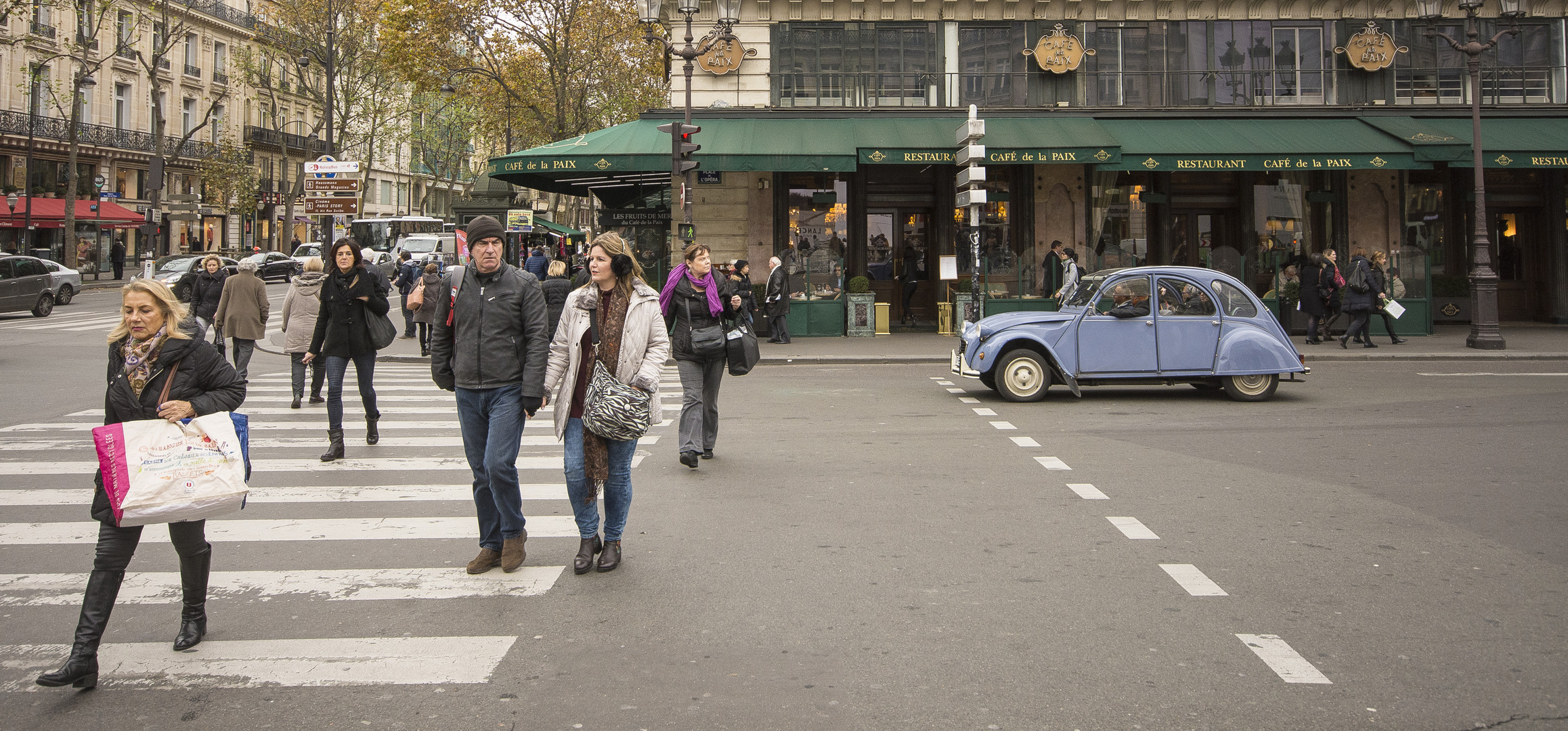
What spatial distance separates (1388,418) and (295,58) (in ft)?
151

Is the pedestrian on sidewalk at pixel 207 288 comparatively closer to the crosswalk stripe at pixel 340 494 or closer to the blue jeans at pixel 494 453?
the crosswalk stripe at pixel 340 494

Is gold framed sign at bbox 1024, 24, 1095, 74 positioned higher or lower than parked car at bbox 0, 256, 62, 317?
higher

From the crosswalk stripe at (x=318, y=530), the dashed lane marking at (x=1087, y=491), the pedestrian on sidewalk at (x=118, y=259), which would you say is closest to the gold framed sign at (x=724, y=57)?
the dashed lane marking at (x=1087, y=491)

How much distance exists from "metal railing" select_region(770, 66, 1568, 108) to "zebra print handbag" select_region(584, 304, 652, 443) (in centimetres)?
1939

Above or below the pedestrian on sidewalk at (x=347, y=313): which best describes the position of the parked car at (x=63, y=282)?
above

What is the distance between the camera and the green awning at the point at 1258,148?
22422mm

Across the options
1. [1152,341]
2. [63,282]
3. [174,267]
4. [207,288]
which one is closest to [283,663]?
[1152,341]

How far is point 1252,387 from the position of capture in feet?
43.8

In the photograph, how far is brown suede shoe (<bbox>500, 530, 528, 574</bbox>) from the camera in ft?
19.8

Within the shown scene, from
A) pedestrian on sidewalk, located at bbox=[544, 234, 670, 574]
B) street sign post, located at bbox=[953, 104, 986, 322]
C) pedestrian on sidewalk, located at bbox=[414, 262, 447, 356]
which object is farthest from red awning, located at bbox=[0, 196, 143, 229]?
pedestrian on sidewalk, located at bbox=[544, 234, 670, 574]

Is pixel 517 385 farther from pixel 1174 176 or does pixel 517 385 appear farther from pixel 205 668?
pixel 1174 176

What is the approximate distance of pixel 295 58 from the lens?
47.6 metres

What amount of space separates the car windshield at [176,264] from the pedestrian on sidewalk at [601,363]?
112ft

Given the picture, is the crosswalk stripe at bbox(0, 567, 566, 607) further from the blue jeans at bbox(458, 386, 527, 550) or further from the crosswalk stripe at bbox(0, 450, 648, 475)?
the crosswalk stripe at bbox(0, 450, 648, 475)
